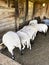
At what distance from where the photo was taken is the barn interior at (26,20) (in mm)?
3641

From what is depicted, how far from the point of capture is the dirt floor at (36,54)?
3.49 m

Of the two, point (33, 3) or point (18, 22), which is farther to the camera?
point (33, 3)

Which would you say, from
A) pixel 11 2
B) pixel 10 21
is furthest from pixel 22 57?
pixel 11 2

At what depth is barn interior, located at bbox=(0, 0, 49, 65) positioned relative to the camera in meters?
3.64

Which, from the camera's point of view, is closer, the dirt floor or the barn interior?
the dirt floor

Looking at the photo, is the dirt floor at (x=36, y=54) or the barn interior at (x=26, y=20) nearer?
the dirt floor at (x=36, y=54)

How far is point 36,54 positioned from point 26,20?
2195mm

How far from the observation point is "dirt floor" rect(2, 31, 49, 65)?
11.4 ft

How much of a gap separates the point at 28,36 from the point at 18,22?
1274 mm

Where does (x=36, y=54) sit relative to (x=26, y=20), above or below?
below

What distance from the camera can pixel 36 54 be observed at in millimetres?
3865

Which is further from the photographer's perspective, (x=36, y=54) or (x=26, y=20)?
(x=26, y=20)

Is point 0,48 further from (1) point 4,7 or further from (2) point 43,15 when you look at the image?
(2) point 43,15

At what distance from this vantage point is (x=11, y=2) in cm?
450
